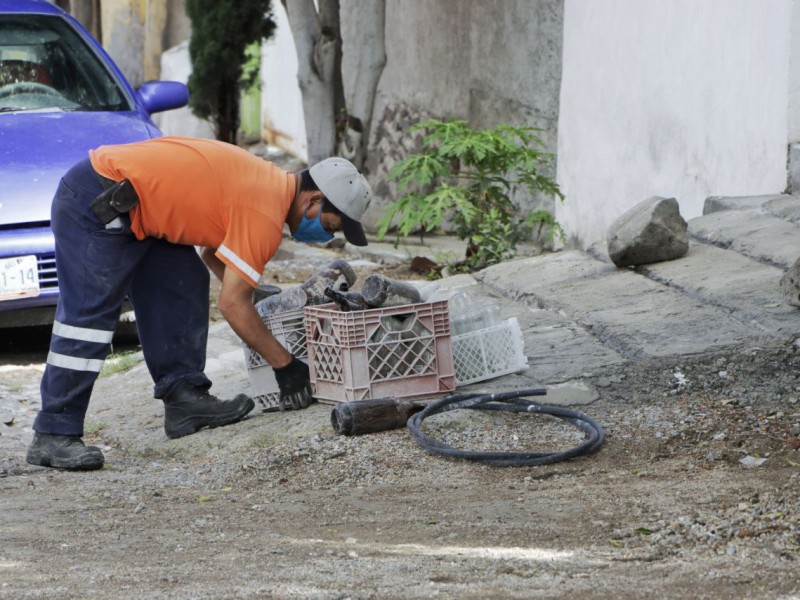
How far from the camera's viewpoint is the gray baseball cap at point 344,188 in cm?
443

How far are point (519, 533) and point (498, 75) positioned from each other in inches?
280

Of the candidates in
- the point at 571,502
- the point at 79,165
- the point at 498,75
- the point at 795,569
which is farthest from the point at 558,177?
the point at 795,569

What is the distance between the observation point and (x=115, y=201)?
4.36 meters

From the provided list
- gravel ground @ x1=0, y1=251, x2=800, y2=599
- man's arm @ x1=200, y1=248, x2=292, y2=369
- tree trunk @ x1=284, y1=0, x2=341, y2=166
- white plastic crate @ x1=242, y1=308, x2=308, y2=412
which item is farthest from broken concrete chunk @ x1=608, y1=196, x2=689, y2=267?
tree trunk @ x1=284, y1=0, x2=341, y2=166

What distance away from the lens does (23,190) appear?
20.1 feet

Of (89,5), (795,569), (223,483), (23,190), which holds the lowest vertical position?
(223,483)

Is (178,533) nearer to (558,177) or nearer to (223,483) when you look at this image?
(223,483)

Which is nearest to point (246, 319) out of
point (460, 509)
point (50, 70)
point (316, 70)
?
point (460, 509)

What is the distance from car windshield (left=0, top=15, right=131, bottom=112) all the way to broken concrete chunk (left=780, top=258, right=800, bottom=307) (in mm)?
4025

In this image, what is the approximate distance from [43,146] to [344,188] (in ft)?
8.76

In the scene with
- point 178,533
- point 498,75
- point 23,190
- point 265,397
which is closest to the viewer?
point 178,533

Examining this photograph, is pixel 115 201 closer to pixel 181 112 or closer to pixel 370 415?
pixel 370 415

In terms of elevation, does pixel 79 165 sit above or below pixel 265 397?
above

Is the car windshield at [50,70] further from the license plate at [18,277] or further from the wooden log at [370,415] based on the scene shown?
the wooden log at [370,415]
